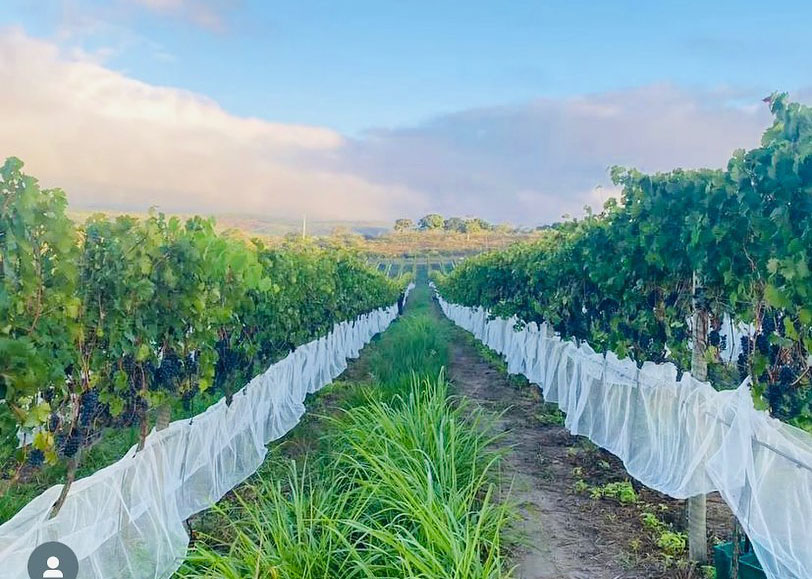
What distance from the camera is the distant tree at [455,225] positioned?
92.7 metres

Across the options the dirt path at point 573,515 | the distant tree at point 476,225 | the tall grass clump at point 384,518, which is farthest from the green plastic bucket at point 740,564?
the distant tree at point 476,225

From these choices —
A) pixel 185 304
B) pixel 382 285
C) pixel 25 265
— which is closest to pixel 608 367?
pixel 185 304

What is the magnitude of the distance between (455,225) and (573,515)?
3625 inches

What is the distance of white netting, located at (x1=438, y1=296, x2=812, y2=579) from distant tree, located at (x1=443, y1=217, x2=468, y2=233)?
3319 inches

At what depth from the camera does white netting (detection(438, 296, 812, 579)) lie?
3250 mm

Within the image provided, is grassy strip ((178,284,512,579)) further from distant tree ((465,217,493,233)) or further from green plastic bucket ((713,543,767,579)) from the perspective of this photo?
distant tree ((465,217,493,233))

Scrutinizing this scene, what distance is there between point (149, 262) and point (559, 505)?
3.79 m

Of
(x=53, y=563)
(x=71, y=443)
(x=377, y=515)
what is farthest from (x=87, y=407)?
(x=53, y=563)

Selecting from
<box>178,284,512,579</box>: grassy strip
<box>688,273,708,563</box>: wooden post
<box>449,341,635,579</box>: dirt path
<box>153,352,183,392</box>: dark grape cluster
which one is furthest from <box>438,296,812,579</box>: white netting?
<box>153,352,183,392</box>: dark grape cluster

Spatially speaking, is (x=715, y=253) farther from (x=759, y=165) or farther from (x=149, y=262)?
(x=149, y=262)

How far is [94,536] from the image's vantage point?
345 cm

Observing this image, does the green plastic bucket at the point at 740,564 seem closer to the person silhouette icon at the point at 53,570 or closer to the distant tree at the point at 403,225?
the person silhouette icon at the point at 53,570

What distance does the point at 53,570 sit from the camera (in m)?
1.43

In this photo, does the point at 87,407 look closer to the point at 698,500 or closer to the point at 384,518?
the point at 384,518
